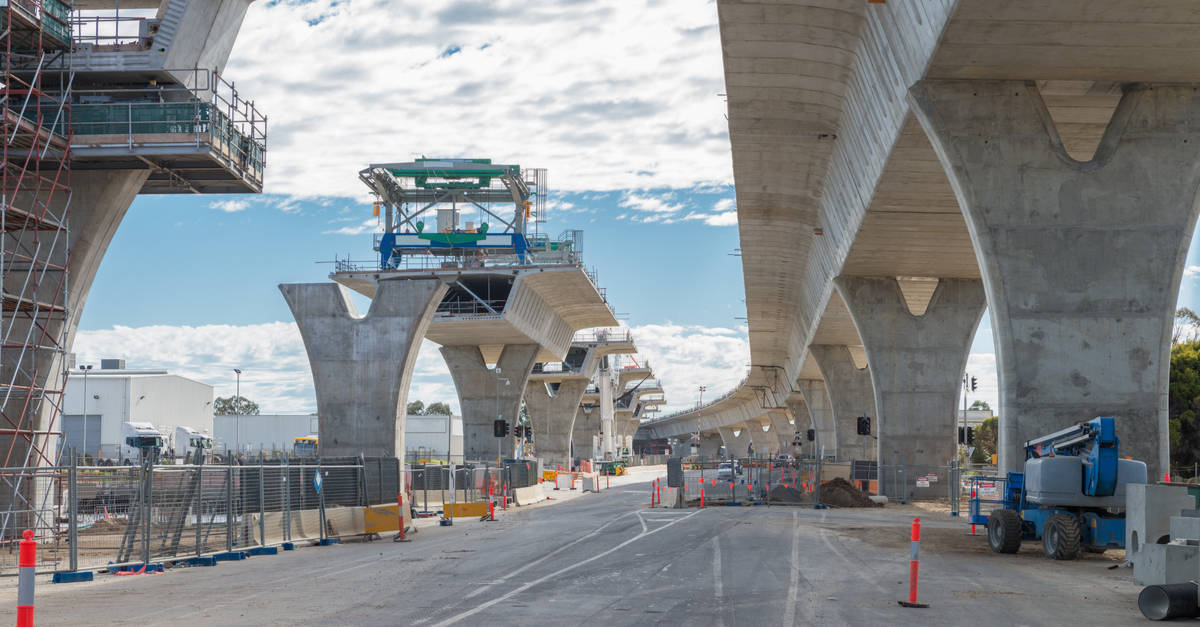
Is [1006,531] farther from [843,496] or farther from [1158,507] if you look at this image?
[843,496]

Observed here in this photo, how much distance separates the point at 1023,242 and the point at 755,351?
6426cm

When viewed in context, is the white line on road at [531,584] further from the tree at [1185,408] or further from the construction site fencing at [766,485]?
the tree at [1185,408]

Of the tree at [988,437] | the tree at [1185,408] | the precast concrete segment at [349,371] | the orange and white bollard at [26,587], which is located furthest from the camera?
the tree at [988,437]

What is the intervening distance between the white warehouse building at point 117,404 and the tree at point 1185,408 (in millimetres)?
74025

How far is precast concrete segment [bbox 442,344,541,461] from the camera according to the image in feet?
219

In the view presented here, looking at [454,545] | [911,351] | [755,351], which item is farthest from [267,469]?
[755,351]

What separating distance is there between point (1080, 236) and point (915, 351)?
2114cm

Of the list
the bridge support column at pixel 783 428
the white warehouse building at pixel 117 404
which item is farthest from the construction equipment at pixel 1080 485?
the bridge support column at pixel 783 428

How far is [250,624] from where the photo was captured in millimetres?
11562

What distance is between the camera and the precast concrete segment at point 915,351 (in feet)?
131

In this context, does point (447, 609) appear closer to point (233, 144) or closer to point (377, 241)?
point (233, 144)

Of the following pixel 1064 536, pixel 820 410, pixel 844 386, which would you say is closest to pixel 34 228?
pixel 1064 536

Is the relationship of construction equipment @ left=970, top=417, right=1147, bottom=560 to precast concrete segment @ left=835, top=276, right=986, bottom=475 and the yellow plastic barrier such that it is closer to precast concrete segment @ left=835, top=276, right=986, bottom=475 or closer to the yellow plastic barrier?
the yellow plastic barrier

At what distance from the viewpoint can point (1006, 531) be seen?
20578 mm
